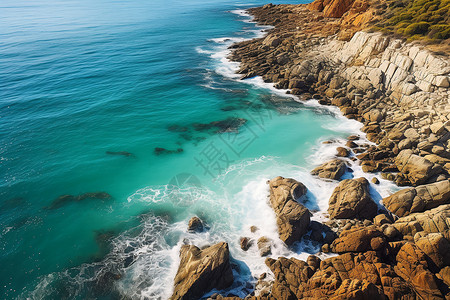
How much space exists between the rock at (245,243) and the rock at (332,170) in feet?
37.8

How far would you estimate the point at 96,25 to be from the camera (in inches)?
3986

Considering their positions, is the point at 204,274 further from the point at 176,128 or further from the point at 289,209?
the point at 176,128

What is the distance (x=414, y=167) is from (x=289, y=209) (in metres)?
14.3

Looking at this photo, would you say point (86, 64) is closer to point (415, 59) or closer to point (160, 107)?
point (160, 107)

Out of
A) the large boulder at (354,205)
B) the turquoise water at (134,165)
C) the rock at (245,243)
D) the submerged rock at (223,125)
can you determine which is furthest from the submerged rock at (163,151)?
the large boulder at (354,205)

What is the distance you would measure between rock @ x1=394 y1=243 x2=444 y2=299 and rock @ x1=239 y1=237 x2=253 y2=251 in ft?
34.8

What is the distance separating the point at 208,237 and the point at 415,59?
36863 millimetres

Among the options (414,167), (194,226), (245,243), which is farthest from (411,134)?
(194,226)

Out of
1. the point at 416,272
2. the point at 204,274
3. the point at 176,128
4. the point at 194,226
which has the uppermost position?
the point at 416,272

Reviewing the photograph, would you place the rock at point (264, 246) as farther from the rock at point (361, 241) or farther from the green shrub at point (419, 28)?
the green shrub at point (419, 28)

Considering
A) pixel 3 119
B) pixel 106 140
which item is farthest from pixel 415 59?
pixel 3 119

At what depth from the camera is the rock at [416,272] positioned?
1499 centimetres

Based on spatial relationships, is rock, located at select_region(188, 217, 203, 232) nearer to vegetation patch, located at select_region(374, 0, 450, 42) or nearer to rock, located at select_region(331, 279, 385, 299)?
rock, located at select_region(331, 279, 385, 299)

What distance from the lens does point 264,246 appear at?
2069 cm
